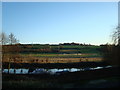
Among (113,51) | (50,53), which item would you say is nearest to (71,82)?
(113,51)

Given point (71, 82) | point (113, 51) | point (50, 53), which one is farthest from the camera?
point (50, 53)

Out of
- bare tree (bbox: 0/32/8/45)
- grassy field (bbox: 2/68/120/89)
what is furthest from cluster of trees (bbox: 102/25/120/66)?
bare tree (bbox: 0/32/8/45)

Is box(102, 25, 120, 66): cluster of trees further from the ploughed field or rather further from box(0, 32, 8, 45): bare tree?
box(0, 32, 8, 45): bare tree

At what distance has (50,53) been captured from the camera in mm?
23500

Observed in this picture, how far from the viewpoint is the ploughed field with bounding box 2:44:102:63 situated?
19328 millimetres

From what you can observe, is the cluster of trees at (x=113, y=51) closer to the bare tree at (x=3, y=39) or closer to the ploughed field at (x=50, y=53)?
the ploughed field at (x=50, y=53)

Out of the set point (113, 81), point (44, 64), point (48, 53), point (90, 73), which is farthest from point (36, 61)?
point (113, 81)

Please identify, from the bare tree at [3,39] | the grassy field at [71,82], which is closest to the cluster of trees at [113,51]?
the grassy field at [71,82]

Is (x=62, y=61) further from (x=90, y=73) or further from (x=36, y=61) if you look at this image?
(x=90, y=73)

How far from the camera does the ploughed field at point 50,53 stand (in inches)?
761

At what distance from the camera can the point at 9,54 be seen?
19.0 metres

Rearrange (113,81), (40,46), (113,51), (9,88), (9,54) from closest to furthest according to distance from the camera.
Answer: (9,88) → (113,81) → (113,51) → (9,54) → (40,46)

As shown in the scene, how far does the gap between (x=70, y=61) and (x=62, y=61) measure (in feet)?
2.77

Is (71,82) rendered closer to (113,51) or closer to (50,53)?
(113,51)
